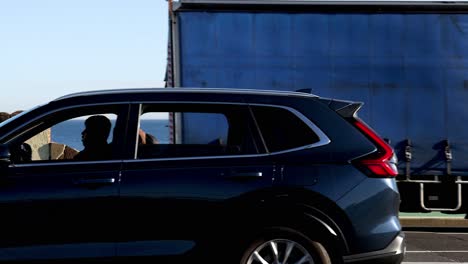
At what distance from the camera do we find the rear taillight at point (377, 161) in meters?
5.97

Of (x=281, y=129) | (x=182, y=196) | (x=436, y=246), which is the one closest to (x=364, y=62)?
(x=436, y=246)

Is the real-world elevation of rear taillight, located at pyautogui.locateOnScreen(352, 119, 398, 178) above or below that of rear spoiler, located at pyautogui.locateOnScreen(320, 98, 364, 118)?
below

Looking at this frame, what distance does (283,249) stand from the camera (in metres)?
5.92

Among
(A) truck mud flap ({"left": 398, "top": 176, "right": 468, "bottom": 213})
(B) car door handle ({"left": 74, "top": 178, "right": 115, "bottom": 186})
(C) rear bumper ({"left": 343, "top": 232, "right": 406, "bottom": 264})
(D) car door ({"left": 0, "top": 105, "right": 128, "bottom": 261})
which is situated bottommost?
(A) truck mud flap ({"left": 398, "top": 176, "right": 468, "bottom": 213})

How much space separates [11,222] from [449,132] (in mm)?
7272

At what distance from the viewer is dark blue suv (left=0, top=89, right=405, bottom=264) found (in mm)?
5789

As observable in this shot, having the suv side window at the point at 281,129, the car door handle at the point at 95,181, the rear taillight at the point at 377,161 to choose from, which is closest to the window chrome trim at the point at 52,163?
the car door handle at the point at 95,181

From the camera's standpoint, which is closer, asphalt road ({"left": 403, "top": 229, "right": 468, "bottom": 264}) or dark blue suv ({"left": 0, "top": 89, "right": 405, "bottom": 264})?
dark blue suv ({"left": 0, "top": 89, "right": 405, "bottom": 264})

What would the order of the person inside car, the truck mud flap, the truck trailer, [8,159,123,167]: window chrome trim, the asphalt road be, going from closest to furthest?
[8,159,123,167]: window chrome trim → the person inside car → the asphalt road → the truck trailer → the truck mud flap

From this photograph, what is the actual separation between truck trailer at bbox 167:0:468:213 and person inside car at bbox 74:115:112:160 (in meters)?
5.13

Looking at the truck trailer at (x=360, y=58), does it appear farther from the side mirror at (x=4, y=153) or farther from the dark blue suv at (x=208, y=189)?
the side mirror at (x=4, y=153)

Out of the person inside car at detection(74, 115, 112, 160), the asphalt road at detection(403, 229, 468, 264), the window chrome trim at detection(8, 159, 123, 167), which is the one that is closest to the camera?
the window chrome trim at detection(8, 159, 123, 167)

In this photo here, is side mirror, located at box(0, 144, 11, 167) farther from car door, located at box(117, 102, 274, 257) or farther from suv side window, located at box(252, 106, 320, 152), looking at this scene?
suv side window, located at box(252, 106, 320, 152)

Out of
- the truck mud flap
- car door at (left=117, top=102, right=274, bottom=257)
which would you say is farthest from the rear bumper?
the truck mud flap
